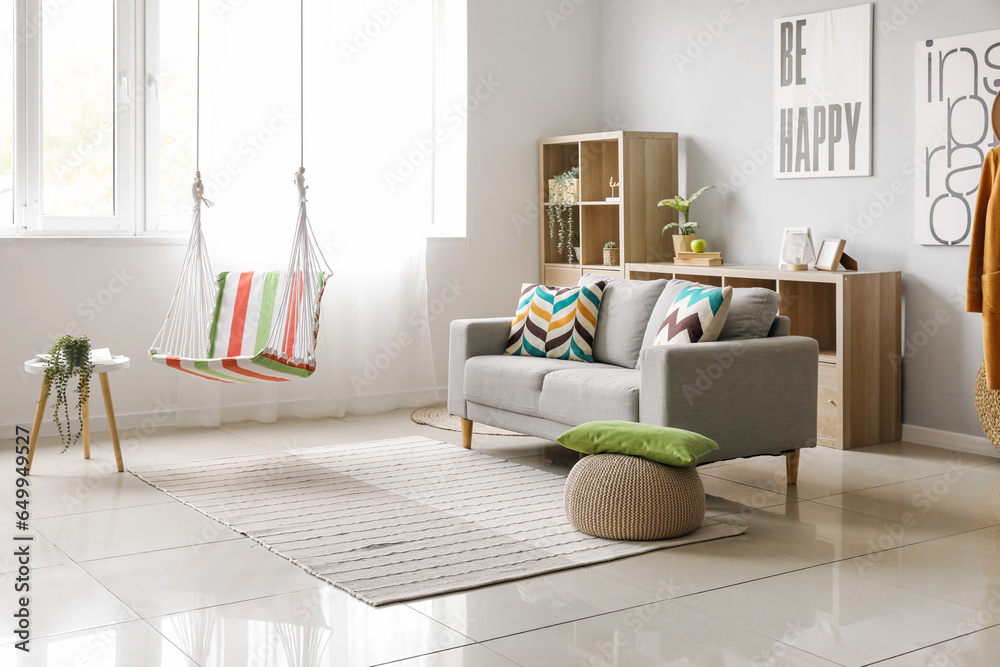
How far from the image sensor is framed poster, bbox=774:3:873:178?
4918mm

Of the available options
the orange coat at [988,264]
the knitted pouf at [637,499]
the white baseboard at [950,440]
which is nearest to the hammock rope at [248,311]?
the knitted pouf at [637,499]

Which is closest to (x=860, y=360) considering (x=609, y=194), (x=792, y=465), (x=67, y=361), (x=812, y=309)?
(x=812, y=309)

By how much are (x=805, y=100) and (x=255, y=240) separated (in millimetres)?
2965

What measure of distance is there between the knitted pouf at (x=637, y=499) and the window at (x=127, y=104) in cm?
301

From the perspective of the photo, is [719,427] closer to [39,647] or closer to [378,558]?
[378,558]

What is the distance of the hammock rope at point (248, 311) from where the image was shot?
406 centimetres

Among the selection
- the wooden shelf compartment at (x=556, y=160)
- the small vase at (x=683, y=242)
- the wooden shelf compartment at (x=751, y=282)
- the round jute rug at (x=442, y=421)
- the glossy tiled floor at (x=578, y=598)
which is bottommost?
the glossy tiled floor at (x=578, y=598)

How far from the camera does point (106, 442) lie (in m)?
4.82

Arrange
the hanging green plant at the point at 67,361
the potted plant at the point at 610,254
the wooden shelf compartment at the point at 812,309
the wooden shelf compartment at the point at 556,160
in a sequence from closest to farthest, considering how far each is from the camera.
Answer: the hanging green plant at the point at 67,361, the wooden shelf compartment at the point at 812,309, the potted plant at the point at 610,254, the wooden shelf compartment at the point at 556,160

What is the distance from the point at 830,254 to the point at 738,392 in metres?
1.44

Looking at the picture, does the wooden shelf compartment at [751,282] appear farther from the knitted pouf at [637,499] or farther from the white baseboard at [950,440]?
the knitted pouf at [637,499]

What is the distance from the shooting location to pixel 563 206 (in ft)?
20.6

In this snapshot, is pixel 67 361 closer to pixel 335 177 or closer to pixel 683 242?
pixel 335 177

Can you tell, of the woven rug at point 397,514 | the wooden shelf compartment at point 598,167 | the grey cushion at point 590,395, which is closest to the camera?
the woven rug at point 397,514
